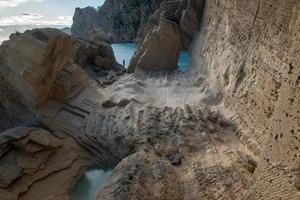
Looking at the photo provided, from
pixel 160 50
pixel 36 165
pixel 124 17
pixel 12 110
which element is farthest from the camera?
pixel 124 17

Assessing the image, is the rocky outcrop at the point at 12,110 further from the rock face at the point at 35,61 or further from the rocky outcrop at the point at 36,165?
the rocky outcrop at the point at 36,165

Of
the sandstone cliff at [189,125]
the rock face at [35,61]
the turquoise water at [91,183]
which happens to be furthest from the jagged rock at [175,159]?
the rock face at [35,61]

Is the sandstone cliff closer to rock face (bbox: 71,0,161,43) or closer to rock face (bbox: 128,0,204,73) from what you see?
rock face (bbox: 128,0,204,73)

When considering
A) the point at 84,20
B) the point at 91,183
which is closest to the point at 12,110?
the point at 91,183

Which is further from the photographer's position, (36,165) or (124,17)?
(124,17)

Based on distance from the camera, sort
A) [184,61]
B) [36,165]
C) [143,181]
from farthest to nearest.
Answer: [184,61] < [36,165] < [143,181]

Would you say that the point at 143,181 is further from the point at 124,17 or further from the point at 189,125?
the point at 124,17

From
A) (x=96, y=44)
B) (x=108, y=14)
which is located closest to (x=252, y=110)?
(x=96, y=44)
